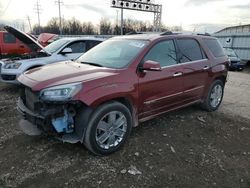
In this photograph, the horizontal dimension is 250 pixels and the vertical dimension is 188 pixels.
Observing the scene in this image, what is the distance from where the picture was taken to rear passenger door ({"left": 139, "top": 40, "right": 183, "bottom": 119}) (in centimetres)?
415

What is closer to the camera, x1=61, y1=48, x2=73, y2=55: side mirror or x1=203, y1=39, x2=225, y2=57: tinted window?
x1=203, y1=39, x2=225, y2=57: tinted window

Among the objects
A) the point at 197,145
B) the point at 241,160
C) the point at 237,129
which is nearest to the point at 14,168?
the point at 197,145

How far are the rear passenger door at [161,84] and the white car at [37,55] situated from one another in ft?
12.7

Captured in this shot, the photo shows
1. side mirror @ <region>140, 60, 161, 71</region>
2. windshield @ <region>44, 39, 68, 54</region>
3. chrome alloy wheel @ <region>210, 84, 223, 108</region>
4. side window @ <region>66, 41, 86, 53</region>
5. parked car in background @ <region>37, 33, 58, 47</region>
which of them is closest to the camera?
side mirror @ <region>140, 60, 161, 71</region>

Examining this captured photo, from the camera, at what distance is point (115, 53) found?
4.53 m

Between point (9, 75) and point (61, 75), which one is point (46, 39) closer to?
point (9, 75)

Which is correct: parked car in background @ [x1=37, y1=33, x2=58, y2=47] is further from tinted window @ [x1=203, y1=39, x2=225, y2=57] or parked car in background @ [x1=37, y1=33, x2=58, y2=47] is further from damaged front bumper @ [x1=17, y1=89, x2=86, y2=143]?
damaged front bumper @ [x1=17, y1=89, x2=86, y2=143]

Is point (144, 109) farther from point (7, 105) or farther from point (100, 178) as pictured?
point (7, 105)

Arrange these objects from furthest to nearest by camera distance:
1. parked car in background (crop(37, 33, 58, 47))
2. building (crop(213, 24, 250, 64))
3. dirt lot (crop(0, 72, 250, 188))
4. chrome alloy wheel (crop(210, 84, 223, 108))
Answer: building (crop(213, 24, 250, 64)) → parked car in background (crop(37, 33, 58, 47)) → chrome alloy wheel (crop(210, 84, 223, 108)) → dirt lot (crop(0, 72, 250, 188))

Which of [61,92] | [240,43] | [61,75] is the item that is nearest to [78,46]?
[61,75]

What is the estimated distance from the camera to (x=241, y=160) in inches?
154

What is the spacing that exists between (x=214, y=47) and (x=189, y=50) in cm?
110

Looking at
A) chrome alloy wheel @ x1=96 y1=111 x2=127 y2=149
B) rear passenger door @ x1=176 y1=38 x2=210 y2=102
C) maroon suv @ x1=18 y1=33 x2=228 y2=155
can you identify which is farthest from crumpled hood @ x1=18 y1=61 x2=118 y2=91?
rear passenger door @ x1=176 y1=38 x2=210 y2=102

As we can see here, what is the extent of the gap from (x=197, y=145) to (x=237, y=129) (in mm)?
1349
